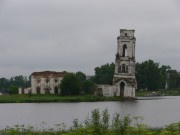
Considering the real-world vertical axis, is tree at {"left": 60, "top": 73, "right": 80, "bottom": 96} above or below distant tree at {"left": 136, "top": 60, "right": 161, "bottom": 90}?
below

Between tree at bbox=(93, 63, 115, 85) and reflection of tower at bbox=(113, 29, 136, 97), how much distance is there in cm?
2993

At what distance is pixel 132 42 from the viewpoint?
82.2 metres

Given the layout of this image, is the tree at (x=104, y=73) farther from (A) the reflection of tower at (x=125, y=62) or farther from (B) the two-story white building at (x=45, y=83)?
(A) the reflection of tower at (x=125, y=62)

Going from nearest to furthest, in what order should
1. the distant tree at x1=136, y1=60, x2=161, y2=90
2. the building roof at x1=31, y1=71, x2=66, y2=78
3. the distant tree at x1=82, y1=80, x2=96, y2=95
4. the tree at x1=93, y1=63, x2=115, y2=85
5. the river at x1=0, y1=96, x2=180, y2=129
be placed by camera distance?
the river at x1=0, y1=96, x2=180, y2=129, the distant tree at x1=82, y1=80, x2=96, y2=95, the building roof at x1=31, y1=71, x2=66, y2=78, the tree at x1=93, y1=63, x2=115, y2=85, the distant tree at x1=136, y1=60, x2=161, y2=90

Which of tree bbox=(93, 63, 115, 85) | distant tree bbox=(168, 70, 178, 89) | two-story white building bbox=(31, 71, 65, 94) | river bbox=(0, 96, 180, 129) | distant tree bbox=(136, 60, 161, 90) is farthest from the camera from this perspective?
distant tree bbox=(168, 70, 178, 89)

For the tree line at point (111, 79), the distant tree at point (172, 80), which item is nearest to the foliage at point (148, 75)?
the tree line at point (111, 79)

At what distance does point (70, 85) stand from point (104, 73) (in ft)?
115

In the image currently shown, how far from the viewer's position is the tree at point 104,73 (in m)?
113

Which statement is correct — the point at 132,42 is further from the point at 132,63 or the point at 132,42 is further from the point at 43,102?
the point at 43,102

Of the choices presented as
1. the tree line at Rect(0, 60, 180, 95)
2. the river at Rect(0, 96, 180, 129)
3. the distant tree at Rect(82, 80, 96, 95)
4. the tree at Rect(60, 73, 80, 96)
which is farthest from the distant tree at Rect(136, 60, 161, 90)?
the river at Rect(0, 96, 180, 129)

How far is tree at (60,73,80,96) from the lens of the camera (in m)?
81.6

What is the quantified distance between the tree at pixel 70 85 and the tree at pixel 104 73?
3004 cm

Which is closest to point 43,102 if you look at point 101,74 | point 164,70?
point 101,74

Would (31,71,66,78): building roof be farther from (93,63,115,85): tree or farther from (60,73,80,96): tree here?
(93,63,115,85): tree
